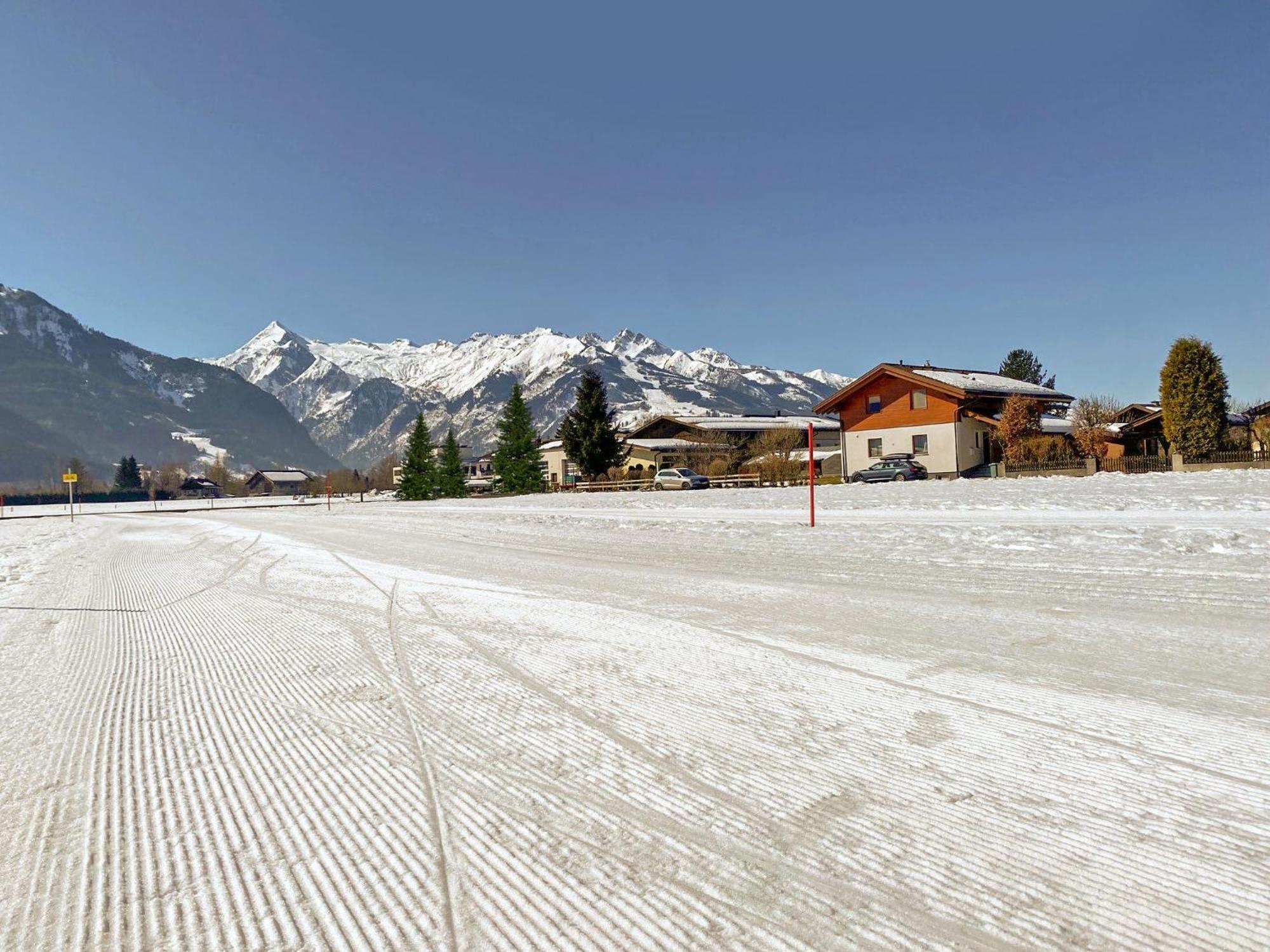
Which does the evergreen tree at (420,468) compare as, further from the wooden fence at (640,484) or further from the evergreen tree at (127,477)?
the evergreen tree at (127,477)

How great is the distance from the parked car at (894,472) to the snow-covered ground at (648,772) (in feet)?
97.2

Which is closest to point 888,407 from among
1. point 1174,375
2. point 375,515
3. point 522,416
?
point 1174,375

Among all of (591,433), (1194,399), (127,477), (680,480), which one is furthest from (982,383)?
(127,477)

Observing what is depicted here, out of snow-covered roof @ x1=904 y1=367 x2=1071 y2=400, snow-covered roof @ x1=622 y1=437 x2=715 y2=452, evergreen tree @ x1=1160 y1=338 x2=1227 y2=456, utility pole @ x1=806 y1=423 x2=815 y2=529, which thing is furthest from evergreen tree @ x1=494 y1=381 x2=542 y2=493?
evergreen tree @ x1=1160 y1=338 x2=1227 y2=456

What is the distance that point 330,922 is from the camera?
5.68ft

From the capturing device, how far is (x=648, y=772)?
258 centimetres

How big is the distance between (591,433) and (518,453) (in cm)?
637

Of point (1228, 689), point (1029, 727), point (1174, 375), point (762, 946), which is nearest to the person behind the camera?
point (762, 946)

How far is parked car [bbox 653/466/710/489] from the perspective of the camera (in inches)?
1644

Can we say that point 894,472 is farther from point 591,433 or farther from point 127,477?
point 127,477

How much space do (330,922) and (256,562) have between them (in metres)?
10.5

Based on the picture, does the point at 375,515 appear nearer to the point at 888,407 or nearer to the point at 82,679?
the point at 82,679

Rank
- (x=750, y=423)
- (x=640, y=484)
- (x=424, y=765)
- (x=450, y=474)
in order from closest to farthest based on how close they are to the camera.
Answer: (x=424, y=765), (x=640, y=484), (x=450, y=474), (x=750, y=423)

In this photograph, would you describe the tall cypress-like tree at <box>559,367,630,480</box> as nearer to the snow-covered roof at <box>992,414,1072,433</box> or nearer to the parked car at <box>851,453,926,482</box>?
the parked car at <box>851,453,926,482</box>
